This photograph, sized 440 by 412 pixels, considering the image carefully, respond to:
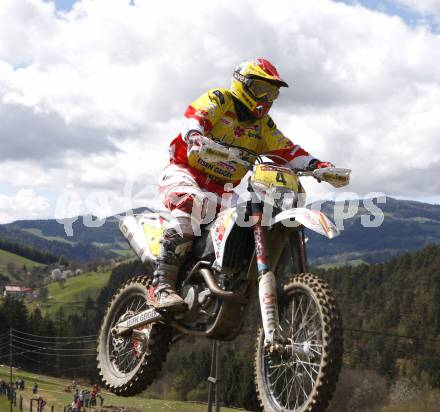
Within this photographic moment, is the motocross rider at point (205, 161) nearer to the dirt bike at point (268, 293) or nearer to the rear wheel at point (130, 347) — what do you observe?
the dirt bike at point (268, 293)

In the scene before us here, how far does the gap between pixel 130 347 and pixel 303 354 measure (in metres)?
3.38

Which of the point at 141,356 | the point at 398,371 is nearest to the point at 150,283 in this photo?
the point at 141,356

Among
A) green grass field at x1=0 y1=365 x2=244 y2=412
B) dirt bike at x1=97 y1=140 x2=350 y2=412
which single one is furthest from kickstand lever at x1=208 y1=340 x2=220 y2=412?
green grass field at x1=0 y1=365 x2=244 y2=412

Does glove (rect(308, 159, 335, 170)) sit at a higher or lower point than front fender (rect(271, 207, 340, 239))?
higher

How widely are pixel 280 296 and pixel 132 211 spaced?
3663 mm

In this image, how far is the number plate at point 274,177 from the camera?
25.1ft

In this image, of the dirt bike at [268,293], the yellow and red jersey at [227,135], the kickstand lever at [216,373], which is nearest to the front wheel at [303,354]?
the dirt bike at [268,293]

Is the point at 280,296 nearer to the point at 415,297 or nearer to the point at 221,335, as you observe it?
the point at 221,335

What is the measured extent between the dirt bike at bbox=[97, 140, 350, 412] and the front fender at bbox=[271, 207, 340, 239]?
0.04 ft

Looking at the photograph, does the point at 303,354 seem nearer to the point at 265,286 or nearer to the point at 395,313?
the point at 265,286

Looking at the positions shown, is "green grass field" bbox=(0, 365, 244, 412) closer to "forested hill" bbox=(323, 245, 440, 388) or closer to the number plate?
"forested hill" bbox=(323, 245, 440, 388)

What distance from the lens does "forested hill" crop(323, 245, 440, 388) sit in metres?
106

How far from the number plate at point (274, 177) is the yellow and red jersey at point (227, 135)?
675 millimetres

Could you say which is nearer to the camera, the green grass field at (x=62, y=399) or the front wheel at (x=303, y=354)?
the front wheel at (x=303, y=354)
